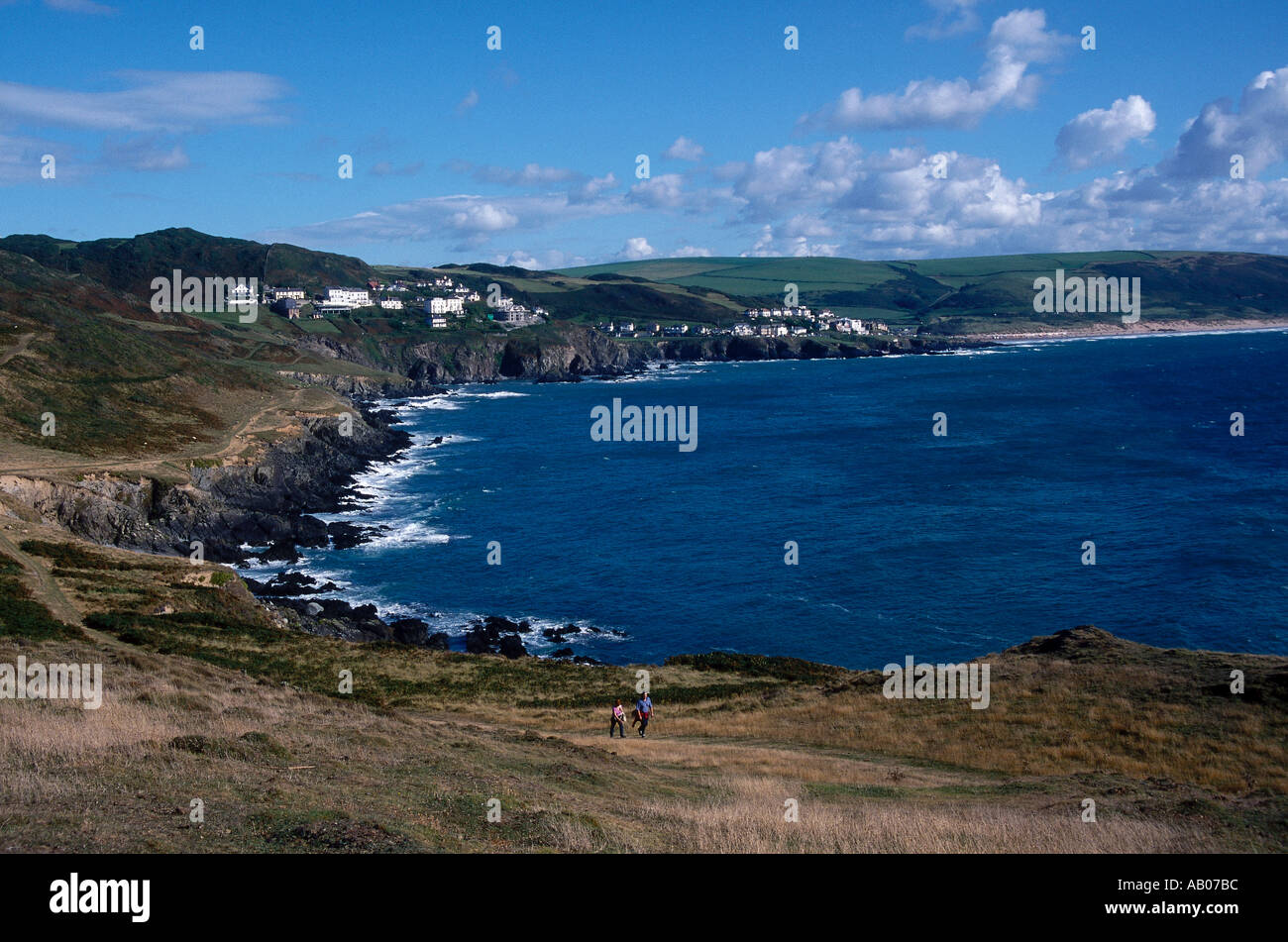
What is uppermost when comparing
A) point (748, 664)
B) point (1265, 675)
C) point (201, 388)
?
point (201, 388)

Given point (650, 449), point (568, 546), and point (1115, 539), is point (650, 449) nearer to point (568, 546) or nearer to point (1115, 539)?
point (568, 546)

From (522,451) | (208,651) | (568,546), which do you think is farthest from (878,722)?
(522,451)

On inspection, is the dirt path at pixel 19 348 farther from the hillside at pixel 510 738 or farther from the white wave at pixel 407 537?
the white wave at pixel 407 537

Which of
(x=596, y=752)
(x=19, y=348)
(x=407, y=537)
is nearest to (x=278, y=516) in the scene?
(x=407, y=537)

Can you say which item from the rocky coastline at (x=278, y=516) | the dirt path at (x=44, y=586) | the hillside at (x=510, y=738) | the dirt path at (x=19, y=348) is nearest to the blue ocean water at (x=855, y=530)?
the rocky coastline at (x=278, y=516)

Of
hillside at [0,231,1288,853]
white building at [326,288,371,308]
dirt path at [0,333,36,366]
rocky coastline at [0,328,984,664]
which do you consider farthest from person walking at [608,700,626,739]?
white building at [326,288,371,308]

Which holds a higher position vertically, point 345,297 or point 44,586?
point 345,297

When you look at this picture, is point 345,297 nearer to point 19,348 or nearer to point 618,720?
point 19,348
